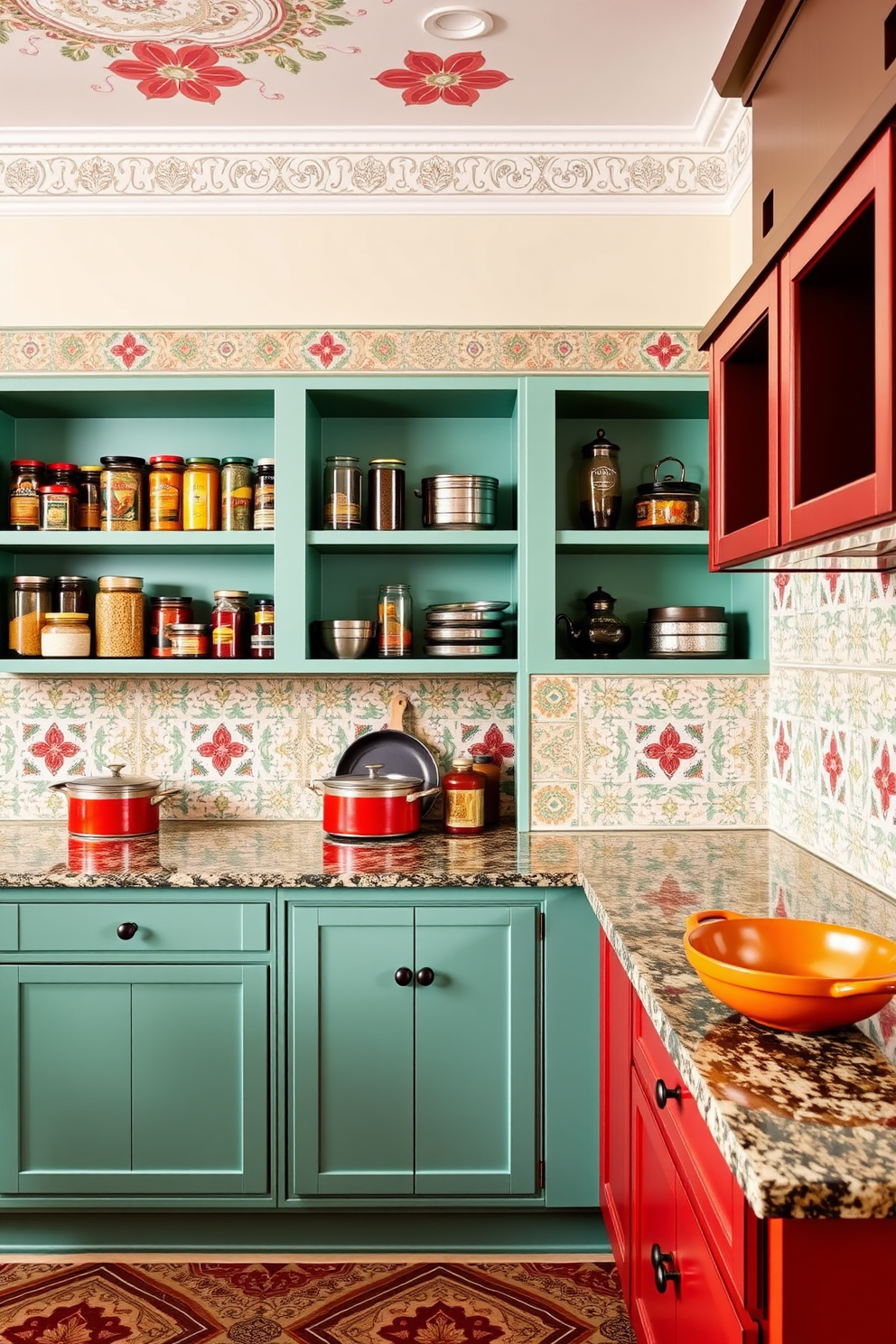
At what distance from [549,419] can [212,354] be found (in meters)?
0.93

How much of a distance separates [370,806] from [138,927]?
0.63 metres

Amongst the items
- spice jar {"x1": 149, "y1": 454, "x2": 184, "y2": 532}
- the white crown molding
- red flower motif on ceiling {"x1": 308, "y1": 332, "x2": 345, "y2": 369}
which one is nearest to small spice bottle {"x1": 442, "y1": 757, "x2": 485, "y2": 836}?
spice jar {"x1": 149, "y1": 454, "x2": 184, "y2": 532}

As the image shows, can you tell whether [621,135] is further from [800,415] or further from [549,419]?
[800,415]

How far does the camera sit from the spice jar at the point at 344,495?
290cm

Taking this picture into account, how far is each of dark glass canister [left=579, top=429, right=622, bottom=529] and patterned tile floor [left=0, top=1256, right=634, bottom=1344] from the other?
6.18ft

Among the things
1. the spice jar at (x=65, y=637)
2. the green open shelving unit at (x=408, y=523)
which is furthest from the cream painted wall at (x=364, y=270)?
the spice jar at (x=65, y=637)

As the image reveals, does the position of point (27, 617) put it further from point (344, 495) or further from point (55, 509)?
point (344, 495)

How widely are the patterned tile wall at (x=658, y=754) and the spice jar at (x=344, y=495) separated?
2.50ft

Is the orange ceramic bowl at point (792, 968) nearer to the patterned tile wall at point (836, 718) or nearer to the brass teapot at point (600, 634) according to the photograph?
the patterned tile wall at point (836, 718)

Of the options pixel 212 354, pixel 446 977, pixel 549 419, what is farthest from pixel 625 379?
pixel 446 977

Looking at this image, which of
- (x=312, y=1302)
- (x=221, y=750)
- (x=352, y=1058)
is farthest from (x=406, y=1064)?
(x=221, y=750)

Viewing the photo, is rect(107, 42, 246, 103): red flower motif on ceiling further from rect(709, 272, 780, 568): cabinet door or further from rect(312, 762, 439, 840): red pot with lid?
rect(312, 762, 439, 840): red pot with lid

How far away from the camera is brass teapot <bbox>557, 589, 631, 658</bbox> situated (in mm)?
2881

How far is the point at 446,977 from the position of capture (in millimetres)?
2449
